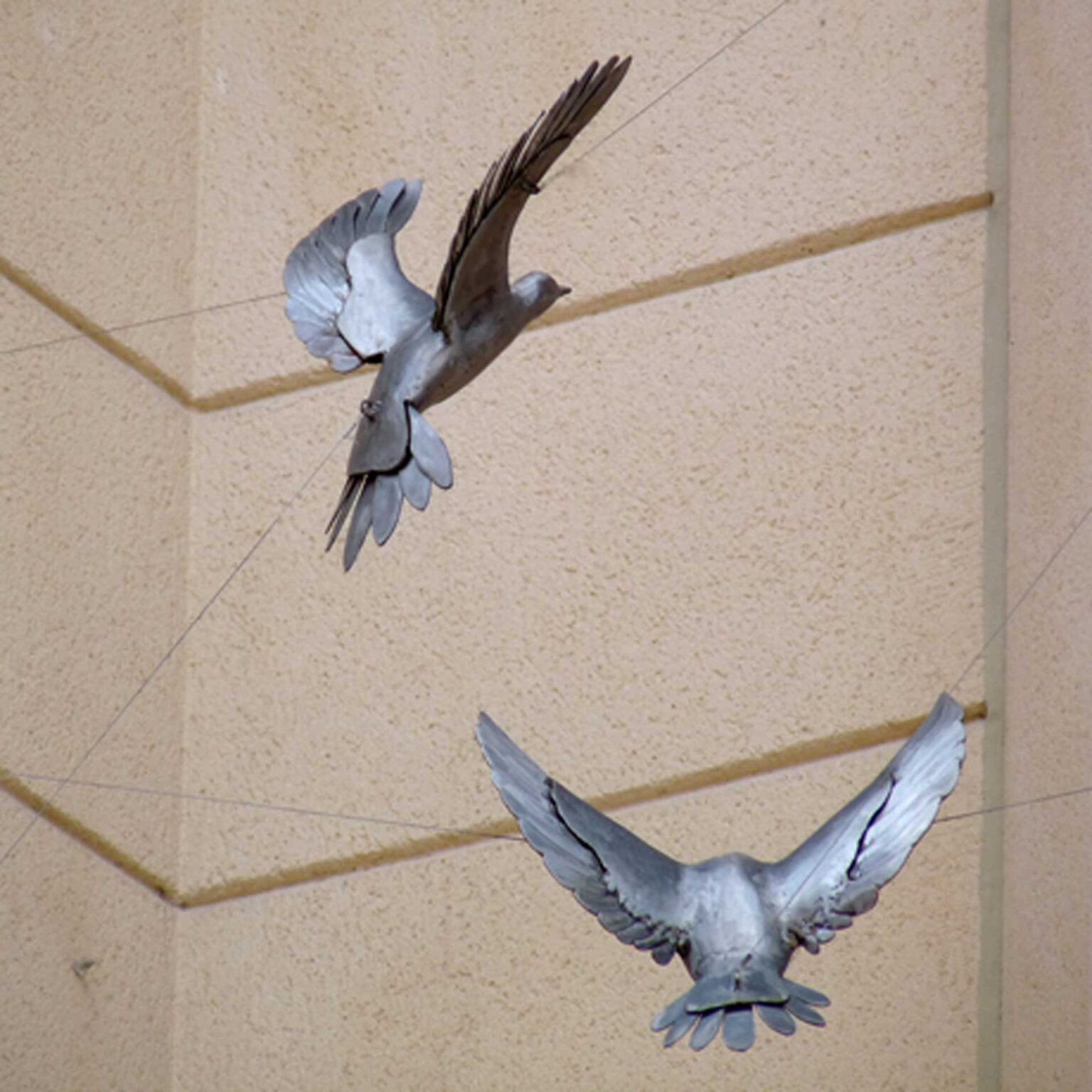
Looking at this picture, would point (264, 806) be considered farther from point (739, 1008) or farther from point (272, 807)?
point (739, 1008)

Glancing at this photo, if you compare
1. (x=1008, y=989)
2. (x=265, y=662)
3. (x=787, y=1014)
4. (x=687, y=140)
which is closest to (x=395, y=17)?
(x=687, y=140)

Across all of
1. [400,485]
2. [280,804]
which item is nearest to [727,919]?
[400,485]

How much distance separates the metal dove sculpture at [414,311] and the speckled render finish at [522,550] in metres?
1.01

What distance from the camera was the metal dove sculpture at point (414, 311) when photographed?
2.66m

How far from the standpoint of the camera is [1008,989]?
3.67m

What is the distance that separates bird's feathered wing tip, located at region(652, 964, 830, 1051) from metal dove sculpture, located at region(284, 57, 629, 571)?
0.59m

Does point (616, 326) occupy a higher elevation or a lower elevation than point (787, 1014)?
higher

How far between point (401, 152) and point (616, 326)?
51 centimetres

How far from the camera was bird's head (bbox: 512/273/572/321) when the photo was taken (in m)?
2.89

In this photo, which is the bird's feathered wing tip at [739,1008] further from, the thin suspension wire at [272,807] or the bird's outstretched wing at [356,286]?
the thin suspension wire at [272,807]

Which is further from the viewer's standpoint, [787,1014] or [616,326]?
[616,326]

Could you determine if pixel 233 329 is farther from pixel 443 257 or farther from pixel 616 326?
pixel 616 326

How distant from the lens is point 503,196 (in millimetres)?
2672

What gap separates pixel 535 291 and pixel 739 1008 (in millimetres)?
836
